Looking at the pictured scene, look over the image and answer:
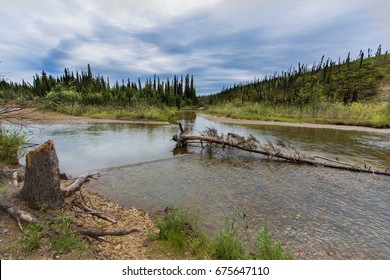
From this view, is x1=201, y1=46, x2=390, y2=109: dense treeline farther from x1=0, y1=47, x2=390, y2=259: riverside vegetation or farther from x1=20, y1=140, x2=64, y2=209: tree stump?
x1=20, y1=140, x2=64, y2=209: tree stump

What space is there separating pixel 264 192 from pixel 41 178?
285 inches

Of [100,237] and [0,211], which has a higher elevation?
[0,211]

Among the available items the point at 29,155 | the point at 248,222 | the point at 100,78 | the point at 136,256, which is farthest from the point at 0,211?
the point at 100,78

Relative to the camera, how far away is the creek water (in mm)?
5820

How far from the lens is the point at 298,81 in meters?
90.2

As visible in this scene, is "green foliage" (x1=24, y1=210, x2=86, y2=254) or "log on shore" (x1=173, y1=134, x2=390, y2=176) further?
"log on shore" (x1=173, y1=134, x2=390, y2=176)

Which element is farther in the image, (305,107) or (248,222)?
(305,107)

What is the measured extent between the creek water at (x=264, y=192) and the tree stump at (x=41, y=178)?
1.33 m

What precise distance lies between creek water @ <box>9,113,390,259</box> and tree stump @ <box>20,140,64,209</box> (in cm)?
133

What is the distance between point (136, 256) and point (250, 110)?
49486 millimetres

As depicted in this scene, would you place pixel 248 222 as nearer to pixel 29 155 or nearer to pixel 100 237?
pixel 100 237

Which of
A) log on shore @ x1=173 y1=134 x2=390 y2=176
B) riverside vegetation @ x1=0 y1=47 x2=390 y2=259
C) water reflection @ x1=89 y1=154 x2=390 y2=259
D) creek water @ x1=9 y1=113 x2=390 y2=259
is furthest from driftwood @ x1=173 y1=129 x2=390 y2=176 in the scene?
riverside vegetation @ x1=0 y1=47 x2=390 y2=259

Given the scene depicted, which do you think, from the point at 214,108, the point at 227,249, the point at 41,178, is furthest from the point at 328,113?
the point at 41,178

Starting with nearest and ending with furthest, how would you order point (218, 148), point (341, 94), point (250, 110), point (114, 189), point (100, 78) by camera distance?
point (114, 189) < point (218, 148) < point (250, 110) < point (341, 94) < point (100, 78)
